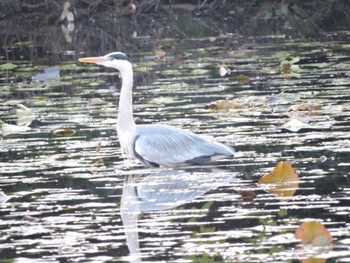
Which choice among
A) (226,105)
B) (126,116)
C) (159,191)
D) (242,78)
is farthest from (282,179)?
(242,78)

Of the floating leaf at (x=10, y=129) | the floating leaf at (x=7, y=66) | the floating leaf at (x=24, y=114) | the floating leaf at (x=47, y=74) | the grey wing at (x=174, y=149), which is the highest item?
the floating leaf at (x=7, y=66)

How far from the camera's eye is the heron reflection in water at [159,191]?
7.47 metres

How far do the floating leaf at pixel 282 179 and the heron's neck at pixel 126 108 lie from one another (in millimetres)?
1827

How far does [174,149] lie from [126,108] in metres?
0.70

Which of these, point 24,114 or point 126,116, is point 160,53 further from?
point 126,116

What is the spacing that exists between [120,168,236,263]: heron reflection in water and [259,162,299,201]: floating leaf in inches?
16.0

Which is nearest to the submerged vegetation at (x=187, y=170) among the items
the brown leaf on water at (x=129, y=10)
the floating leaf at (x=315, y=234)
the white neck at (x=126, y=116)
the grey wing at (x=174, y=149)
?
the floating leaf at (x=315, y=234)

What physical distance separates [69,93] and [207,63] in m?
3.59

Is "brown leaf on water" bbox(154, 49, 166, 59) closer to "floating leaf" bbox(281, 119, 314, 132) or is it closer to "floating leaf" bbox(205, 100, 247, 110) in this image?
"floating leaf" bbox(205, 100, 247, 110)

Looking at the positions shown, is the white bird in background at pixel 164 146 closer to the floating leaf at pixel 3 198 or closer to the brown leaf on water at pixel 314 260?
the floating leaf at pixel 3 198

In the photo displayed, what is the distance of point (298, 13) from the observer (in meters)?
28.7

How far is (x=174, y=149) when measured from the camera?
9656 millimetres

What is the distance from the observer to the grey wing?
9.55m

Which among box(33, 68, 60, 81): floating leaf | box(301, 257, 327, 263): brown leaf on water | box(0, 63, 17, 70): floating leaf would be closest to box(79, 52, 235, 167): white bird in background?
box(301, 257, 327, 263): brown leaf on water
